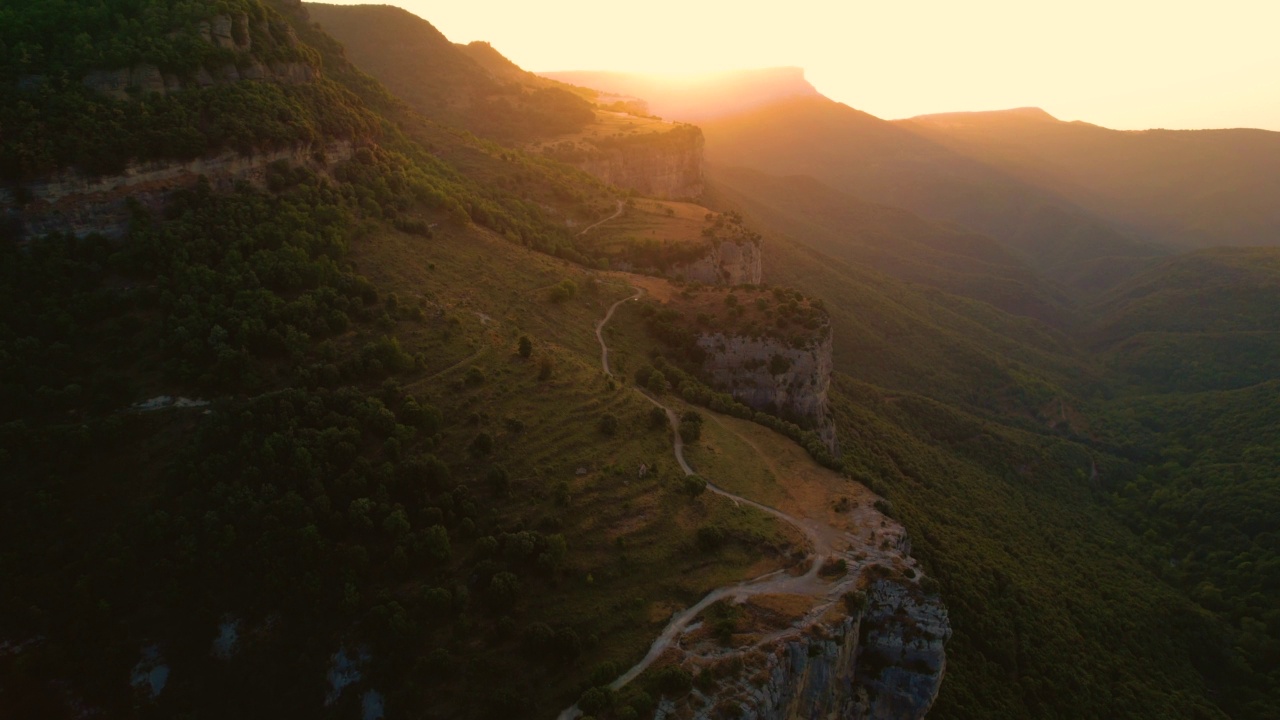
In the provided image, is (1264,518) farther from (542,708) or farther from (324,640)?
(324,640)

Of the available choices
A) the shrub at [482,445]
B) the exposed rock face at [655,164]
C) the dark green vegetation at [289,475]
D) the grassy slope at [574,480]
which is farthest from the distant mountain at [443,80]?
the shrub at [482,445]

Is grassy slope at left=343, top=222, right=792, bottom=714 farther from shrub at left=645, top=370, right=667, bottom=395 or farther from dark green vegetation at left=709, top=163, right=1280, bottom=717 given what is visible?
dark green vegetation at left=709, top=163, right=1280, bottom=717

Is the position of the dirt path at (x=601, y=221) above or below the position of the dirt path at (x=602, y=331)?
above

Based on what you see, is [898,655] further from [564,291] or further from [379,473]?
[564,291]

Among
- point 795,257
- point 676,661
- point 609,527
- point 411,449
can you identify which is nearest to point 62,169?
point 411,449

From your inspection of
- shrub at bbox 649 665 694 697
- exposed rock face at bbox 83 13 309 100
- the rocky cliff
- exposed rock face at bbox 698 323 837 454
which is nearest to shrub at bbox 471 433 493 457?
the rocky cliff

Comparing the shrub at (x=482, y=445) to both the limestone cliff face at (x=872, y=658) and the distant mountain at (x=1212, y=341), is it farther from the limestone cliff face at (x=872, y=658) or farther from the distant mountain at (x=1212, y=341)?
the distant mountain at (x=1212, y=341)
